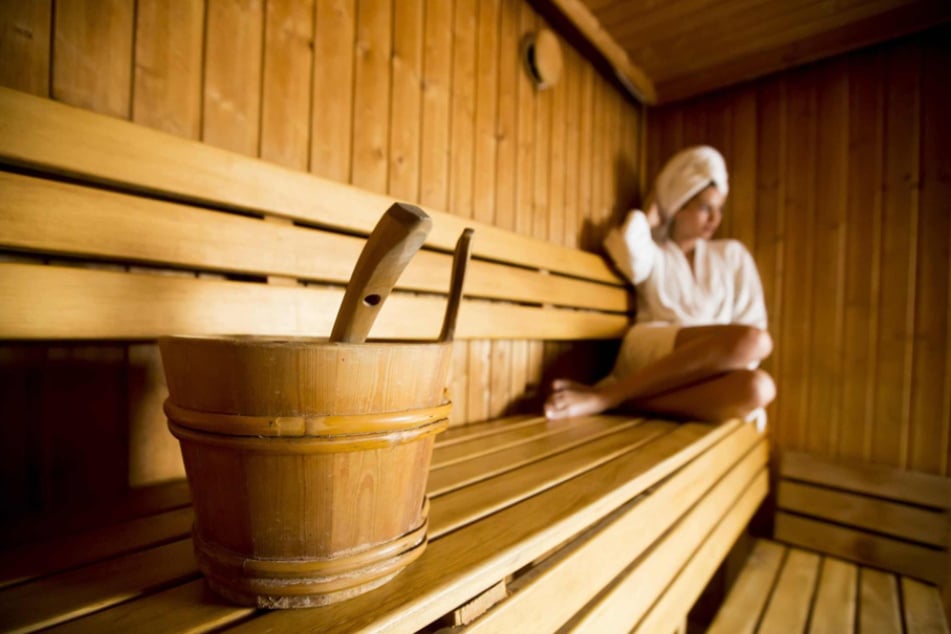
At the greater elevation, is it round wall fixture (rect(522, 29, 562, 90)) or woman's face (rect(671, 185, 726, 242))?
round wall fixture (rect(522, 29, 562, 90))

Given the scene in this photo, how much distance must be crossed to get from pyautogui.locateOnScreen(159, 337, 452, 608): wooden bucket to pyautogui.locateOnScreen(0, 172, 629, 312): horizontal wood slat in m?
0.48

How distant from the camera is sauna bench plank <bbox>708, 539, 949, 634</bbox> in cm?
180

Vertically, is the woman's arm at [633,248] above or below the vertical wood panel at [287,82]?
below

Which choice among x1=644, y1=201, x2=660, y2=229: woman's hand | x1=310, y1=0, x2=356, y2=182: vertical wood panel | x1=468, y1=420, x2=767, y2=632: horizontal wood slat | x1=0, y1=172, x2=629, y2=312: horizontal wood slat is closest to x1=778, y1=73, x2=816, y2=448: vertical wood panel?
x1=644, y1=201, x2=660, y2=229: woman's hand

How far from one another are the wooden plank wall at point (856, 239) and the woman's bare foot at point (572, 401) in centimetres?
132

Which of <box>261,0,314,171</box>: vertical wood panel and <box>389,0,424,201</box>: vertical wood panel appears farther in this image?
<box>389,0,424,201</box>: vertical wood panel

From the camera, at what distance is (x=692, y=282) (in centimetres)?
255

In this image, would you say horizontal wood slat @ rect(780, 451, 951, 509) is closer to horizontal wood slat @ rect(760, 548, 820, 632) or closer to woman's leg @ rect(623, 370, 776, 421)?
horizontal wood slat @ rect(760, 548, 820, 632)

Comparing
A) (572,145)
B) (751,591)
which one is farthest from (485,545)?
(572,145)

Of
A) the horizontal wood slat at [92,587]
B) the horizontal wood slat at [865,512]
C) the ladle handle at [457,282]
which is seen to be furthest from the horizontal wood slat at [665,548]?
the horizontal wood slat at [865,512]

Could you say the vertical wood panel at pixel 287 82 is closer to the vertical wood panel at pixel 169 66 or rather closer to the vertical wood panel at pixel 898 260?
the vertical wood panel at pixel 169 66

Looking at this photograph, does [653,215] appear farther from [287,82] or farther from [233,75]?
[233,75]

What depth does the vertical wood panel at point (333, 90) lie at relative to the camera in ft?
4.41

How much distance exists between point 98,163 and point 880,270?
10.4ft
